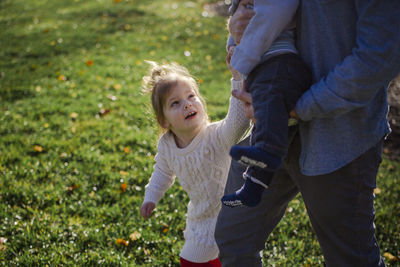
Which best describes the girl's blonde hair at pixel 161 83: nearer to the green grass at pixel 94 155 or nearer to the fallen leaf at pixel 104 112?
the green grass at pixel 94 155

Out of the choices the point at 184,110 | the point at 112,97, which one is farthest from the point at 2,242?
the point at 112,97

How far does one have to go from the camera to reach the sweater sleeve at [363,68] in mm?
1165

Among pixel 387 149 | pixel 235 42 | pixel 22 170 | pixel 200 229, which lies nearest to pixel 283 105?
pixel 235 42

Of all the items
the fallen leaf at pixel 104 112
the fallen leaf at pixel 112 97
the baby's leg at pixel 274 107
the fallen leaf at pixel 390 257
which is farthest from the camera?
the fallen leaf at pixel 112 97

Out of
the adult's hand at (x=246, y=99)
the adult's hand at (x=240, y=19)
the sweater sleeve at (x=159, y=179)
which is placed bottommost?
the sweater sleeve at (x=159, y=179)

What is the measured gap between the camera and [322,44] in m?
1.33

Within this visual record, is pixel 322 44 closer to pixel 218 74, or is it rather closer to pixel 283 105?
pixel 283 105

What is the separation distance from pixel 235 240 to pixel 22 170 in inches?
109

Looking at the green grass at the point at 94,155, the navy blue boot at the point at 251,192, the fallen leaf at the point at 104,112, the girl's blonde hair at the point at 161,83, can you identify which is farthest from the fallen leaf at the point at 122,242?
the fallen leaf at the point at 104,112

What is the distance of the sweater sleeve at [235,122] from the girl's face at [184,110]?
0.57 ft

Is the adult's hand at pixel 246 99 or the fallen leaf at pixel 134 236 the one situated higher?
the adult's hand at pixel 246 99

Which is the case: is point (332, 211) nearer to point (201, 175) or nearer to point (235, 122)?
point (235, 122)

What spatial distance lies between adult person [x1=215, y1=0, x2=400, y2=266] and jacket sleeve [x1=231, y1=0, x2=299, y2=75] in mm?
62

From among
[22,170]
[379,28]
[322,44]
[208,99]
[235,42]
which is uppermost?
[379,28]
